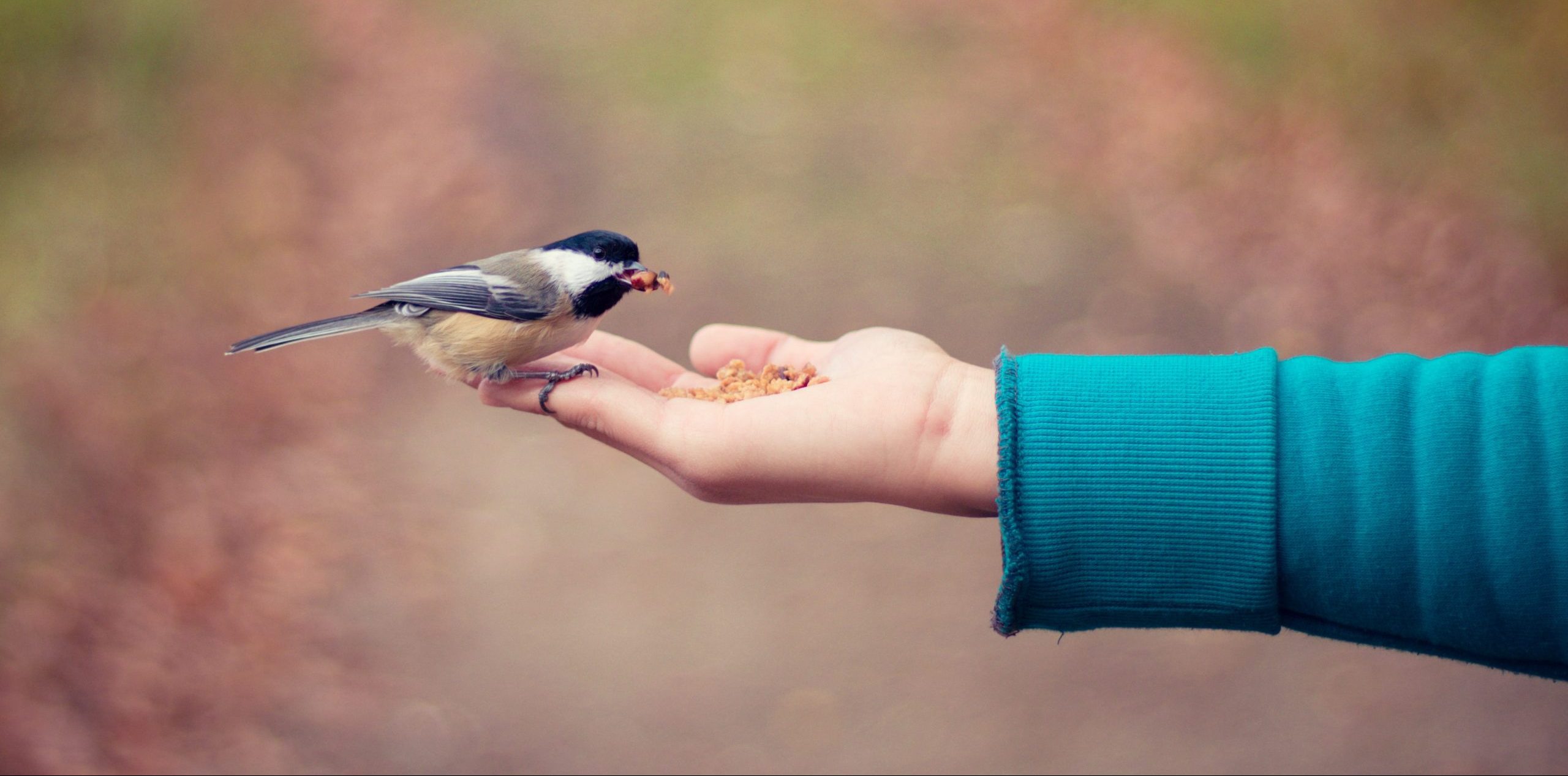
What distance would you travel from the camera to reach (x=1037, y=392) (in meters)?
1.08

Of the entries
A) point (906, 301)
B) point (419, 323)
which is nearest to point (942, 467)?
point (419, 323)

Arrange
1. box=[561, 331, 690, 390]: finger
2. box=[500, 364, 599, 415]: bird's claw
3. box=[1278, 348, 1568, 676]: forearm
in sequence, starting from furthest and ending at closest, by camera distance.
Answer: box=[561, 331, 690, 390]: finger < box=[500, 364, 599, 415]: bird's claw < box=[1278, 348, 1568, 676]: forearm

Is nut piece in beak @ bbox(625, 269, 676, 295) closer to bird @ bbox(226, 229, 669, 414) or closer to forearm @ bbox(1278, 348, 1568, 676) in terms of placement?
bird @ bbox(226, 229, 669, 414)

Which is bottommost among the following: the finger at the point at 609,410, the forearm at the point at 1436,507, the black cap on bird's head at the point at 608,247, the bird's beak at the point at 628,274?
the forearm at the point at 1436,507

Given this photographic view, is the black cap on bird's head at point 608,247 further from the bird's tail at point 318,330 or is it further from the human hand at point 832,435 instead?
the bird's tail at point 318,330

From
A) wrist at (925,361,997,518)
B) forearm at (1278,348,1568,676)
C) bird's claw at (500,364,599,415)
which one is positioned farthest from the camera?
bird's claw at (500,364,599,415)

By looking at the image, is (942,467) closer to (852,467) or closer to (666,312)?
(852,467)

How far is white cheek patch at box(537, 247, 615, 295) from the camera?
1397mm

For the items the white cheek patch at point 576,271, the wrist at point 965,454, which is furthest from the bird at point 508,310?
the wrist at point 965,454

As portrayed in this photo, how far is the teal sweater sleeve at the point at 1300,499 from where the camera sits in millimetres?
958

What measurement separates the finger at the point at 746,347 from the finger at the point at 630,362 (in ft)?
0.17

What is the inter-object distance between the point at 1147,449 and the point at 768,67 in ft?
4.35

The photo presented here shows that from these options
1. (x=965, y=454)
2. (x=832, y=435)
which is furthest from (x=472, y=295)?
(x=965, y=454)

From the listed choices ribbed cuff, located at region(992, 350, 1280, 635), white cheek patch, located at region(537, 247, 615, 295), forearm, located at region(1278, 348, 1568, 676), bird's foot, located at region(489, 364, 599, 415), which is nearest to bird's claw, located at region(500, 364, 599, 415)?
bird's foot, located at region(489, 364, 599, 415)
